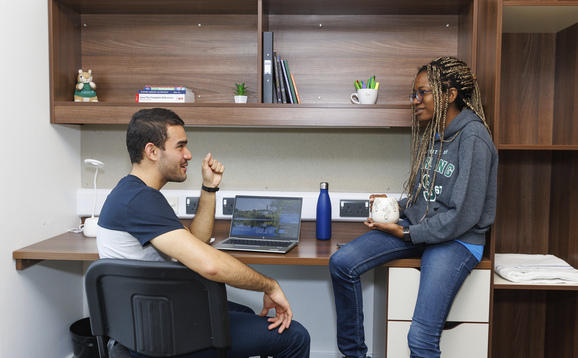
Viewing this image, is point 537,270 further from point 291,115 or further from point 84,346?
point 84,346

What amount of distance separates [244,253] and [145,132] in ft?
1.90

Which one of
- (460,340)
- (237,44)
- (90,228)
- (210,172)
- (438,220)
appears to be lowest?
(460,340)

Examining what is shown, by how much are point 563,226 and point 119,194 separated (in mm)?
1720

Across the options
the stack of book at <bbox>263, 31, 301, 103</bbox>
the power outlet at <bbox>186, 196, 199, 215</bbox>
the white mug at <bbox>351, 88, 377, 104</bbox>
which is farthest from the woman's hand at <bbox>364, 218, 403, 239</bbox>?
the power outlet at <bbox>186, 196, 199, 215</bbox>

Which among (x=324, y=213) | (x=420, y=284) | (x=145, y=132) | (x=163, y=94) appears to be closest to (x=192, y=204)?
(x=163, y=94)

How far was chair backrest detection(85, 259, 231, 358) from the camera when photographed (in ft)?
3.49

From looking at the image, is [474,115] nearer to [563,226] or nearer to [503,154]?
[503,154]

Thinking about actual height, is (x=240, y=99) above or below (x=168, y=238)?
above

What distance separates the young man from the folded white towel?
2.80 ft

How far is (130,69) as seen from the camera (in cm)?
219

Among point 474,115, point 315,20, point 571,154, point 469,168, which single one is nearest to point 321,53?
point 315,20

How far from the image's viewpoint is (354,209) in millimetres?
2162

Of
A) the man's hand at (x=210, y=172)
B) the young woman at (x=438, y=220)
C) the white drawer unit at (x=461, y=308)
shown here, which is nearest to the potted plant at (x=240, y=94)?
the man's hand at (x=210, y=172)

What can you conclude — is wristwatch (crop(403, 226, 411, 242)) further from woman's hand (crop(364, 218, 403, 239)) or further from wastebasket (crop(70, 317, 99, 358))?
wastebasket (crop(70, 317, 99, 358))
